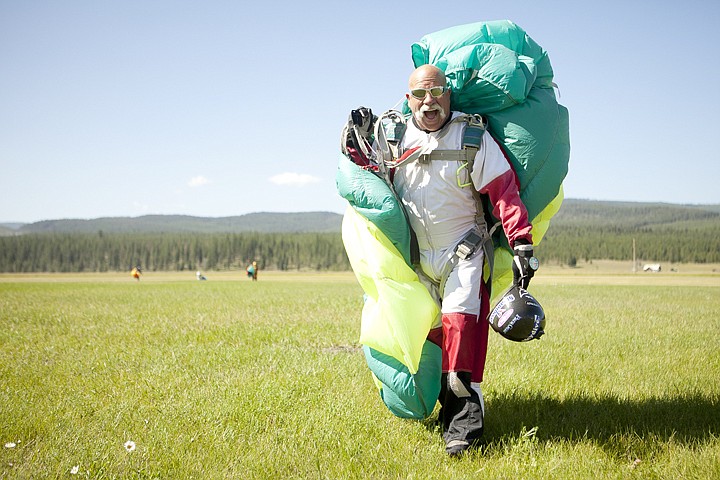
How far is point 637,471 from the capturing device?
4043 millimetres

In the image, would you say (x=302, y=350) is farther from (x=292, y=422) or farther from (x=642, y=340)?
(x=642, y=340)

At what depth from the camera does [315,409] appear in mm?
5484

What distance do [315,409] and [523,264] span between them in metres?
2.36

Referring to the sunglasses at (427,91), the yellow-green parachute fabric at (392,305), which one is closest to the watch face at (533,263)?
the yellow-green parachute fabric at (392,305)

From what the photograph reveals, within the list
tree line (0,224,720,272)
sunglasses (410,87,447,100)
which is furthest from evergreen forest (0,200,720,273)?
sunglasses (410,87,447,100)

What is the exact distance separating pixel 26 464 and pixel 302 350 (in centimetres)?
490

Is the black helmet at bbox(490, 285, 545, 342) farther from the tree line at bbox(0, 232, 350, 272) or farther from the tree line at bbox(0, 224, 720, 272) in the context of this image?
the tree line at bbox(0, 232, 350, 272)

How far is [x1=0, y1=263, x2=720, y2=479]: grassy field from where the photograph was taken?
163 inches

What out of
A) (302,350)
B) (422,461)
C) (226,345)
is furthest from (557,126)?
(226,345)

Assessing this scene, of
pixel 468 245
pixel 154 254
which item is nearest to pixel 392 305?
pixel 468 245

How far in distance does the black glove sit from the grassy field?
1192 millimetres

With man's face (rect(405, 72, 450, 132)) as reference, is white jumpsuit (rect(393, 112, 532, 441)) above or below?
below

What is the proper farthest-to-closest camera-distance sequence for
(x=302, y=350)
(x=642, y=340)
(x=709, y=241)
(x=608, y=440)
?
(x=709, y=241) → (x=642, y=340) → (x=302, y=350) → (x=608, y=440)

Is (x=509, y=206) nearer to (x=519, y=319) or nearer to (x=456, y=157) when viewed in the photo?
(x=456, y=157)
